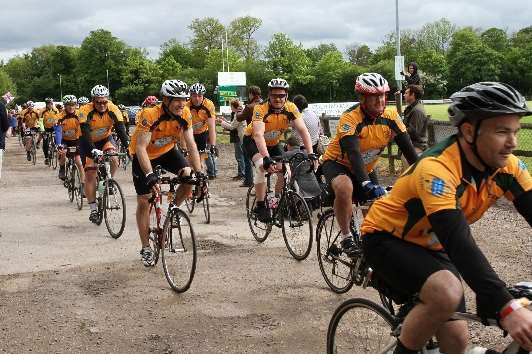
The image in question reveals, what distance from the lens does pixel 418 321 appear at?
9.66 feet

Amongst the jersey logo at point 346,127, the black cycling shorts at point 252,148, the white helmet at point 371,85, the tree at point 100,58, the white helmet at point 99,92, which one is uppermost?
the tree at point 100,58

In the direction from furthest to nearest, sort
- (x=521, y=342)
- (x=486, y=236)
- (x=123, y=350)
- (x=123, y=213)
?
(x=123, y=213), (x=486, y=236), (x=123, y=350), (x=521, y=342)

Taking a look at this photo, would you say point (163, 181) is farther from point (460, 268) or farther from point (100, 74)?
point (100, 74)

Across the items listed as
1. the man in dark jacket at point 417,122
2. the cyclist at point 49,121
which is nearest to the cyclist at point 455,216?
the man in dark jacket at point 417,122

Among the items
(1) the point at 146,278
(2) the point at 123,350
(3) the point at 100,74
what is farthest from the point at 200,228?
(3) the point at 100,74

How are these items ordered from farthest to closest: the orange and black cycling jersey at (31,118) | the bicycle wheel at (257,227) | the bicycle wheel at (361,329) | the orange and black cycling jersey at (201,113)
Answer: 1. the orange and black cycling jersey at (31,118)
2. the orange and black cycling jersey at (201,113)
3. the bicycle wheel at (257,227)
4. the bicycle wheel at (361,329)

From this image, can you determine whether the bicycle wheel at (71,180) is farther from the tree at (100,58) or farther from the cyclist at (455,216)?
the tree at (100,58)

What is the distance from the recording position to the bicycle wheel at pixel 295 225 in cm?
779

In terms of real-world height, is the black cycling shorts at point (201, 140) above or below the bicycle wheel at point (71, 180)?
above

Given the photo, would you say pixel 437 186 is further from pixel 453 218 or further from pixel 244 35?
pixel 244 35

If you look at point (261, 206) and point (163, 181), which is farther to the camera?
point (261, 206)

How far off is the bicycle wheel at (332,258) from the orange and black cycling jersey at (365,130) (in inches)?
26.0

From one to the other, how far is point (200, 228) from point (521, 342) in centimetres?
789

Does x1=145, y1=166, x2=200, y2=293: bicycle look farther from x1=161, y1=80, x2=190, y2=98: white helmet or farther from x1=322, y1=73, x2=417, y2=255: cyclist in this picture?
x1=322, y1=73, x2=417, y2=255: cyclist
